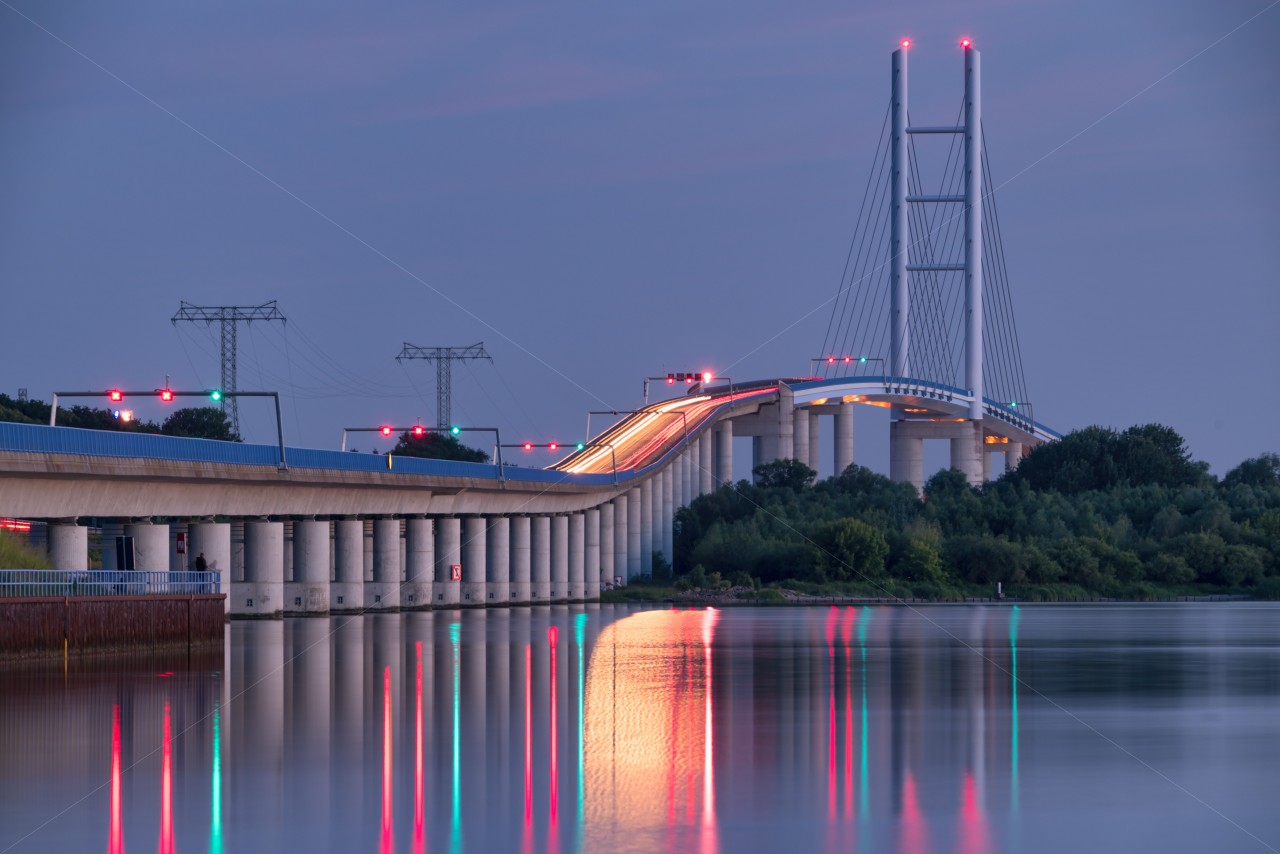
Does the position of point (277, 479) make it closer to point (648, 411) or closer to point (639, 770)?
point (639, 770)

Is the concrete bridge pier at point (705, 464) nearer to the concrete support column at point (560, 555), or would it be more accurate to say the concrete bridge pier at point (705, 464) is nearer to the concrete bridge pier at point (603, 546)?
the concrete bridge pier at point (603, 546)

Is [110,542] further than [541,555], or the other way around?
[541,555]

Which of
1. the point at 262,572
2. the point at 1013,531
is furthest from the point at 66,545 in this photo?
the point at 1013,531

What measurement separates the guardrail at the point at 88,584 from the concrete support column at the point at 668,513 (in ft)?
279

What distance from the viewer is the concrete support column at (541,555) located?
366 feet

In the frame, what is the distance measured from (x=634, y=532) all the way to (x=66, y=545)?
74748mm

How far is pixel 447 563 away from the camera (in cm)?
9862

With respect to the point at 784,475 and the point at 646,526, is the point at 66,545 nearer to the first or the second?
the point at 646,526

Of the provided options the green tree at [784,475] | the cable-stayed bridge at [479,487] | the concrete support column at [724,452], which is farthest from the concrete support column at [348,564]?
the concrete support column at [724,452]

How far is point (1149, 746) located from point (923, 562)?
89.2 metres

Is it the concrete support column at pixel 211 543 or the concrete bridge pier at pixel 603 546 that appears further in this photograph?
the concrete bridge pier at pixel 603 546

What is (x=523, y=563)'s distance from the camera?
10894 centimetres

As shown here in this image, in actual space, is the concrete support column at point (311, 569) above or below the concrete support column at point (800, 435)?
below

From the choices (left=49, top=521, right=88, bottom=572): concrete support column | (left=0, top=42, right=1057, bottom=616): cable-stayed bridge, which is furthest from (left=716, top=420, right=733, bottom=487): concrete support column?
(left=49, top=521, right=88, bottom=572): concrete support column
